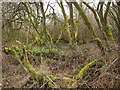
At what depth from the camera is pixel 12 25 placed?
14297 mm

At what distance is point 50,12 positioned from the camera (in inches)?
623

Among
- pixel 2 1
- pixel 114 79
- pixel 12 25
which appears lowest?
pixel 114 79

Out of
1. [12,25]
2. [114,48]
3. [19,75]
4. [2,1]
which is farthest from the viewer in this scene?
[12,25]

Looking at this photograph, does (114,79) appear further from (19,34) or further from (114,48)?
(19,34)

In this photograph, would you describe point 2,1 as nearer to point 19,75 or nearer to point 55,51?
point 55,51

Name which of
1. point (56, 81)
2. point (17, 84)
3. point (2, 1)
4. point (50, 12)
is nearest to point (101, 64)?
point (56, 81)

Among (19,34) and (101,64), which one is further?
(19,34)

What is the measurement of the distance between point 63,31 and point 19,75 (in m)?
7.10

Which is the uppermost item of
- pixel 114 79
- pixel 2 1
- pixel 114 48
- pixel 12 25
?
pixel 2 1

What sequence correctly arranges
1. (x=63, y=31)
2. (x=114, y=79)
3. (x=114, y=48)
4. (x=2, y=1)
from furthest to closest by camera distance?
(x=63, y=31) < (x=2, y=1) < (x=114, y=48) < (x=114, y=79)

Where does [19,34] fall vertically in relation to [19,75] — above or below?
above

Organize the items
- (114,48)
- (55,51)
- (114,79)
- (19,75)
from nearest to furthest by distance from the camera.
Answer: (114,79)
(114,48)
(19,75)
(55,51)

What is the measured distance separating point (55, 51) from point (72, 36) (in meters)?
1.41

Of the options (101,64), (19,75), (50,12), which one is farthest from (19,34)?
(101,64)
